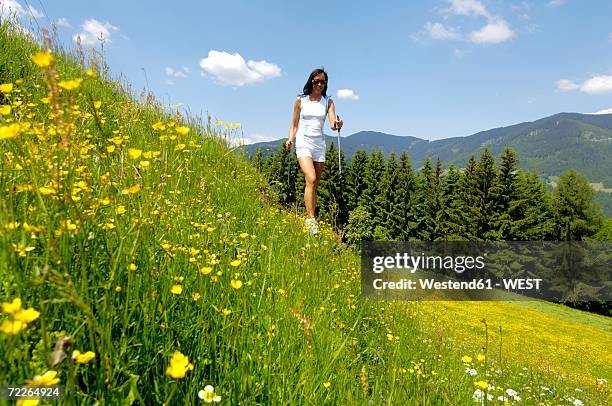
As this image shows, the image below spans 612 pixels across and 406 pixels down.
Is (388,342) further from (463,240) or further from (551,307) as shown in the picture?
(463,240)

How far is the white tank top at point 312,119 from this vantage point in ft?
23.3

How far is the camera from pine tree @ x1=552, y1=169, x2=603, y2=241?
56.1 meters

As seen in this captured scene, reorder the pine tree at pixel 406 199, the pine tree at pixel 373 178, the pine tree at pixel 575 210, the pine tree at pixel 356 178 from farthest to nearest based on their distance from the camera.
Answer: the pine tree at pixel 356 178
the pine tree at pixel 373 178
the pine tree at pixel 406 199
the pine tree at pixel 575 210

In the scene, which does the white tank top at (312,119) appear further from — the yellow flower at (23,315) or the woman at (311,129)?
the yellow flower at (23,315)

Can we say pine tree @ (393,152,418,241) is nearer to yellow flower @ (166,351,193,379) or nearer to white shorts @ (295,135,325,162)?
white shorts @ (295,135,325,162)

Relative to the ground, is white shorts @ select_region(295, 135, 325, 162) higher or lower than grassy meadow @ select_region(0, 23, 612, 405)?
higher

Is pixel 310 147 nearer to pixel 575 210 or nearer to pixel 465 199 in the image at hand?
pixel 465 199

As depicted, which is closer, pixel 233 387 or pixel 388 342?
pixel 233 387

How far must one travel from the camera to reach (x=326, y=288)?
10.8ft

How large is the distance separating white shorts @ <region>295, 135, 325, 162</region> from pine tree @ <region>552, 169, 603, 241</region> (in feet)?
202

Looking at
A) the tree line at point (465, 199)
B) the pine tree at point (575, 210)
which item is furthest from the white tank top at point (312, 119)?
the pine tree at point (575, 210)

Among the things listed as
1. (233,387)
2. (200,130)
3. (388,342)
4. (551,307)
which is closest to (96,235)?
(233,387)

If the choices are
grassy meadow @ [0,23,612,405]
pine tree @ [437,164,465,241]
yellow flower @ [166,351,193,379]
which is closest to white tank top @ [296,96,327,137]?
grassy meadow @ [0,23,612,405]

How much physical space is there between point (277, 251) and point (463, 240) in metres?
54.8
